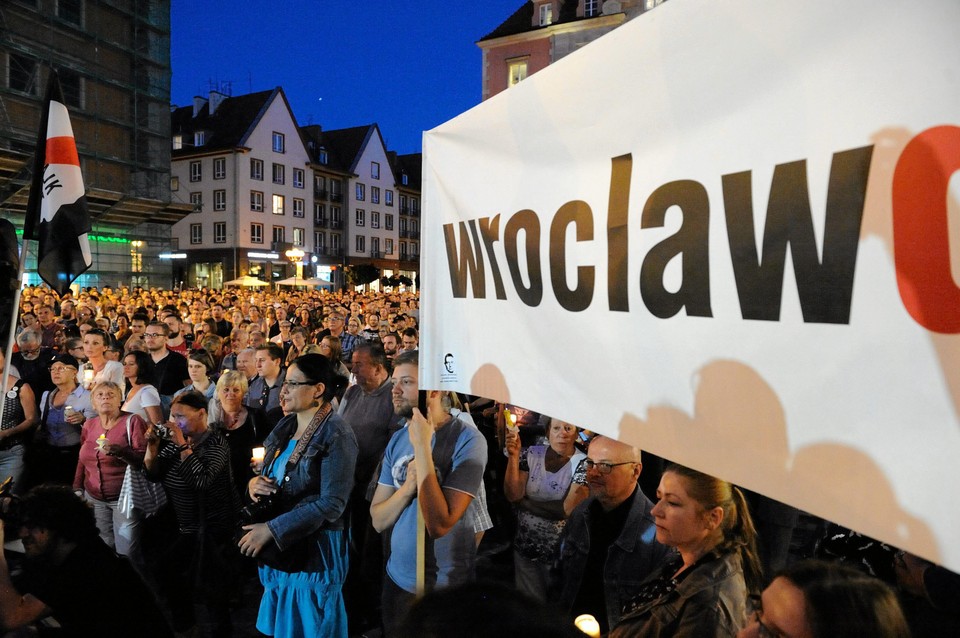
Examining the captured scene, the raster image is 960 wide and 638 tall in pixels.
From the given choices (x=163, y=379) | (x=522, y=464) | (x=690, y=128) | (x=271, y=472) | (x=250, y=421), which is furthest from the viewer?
(x=163, y=379)

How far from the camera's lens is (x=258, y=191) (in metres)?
50.1

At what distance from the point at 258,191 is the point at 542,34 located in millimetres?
25898

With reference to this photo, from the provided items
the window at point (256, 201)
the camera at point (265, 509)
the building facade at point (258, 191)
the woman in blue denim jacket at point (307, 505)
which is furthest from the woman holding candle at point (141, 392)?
the window at point (256, 201)

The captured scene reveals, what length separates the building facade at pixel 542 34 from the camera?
32.4m

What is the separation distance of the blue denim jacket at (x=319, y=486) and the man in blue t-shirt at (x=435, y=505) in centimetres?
22

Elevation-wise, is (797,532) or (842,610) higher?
(842,610)

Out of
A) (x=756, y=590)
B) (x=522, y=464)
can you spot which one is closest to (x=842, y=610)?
(x=756, y=590)

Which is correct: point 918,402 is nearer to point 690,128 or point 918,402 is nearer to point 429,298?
point 690,128

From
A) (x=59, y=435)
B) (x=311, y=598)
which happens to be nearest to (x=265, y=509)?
A: (x=311, y=598)

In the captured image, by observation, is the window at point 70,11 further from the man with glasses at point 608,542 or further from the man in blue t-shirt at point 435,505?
the man with glasses at point 608,542

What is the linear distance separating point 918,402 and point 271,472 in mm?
3449

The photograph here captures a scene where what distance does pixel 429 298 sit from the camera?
284 cm

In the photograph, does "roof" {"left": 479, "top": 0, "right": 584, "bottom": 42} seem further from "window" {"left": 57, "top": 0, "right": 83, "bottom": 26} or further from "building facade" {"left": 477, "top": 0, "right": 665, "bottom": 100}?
"window" {"left": 57, "top": 0, "right": 83, "bottom": 26}

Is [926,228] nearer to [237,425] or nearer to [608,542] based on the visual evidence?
[608,542]
